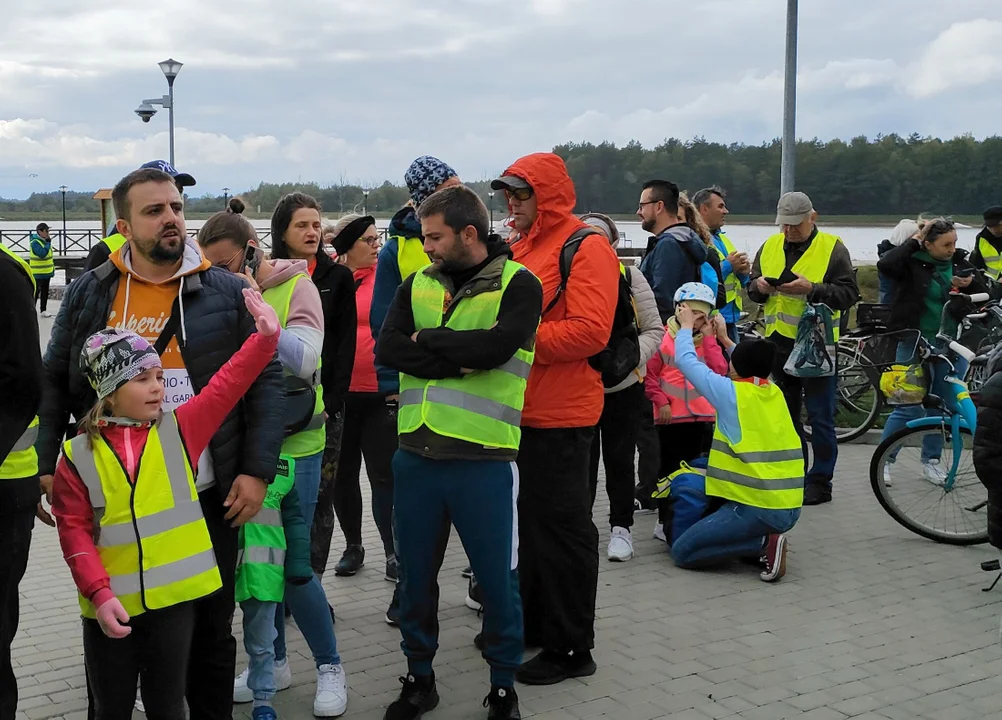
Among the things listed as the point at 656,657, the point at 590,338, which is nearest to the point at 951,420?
the point at 656,657

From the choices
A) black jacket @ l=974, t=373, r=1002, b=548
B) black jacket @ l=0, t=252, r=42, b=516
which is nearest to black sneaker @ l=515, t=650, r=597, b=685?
black jacket @ l=974, t=373, r=1002, b=548

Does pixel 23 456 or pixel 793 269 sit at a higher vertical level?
pixel 793 269

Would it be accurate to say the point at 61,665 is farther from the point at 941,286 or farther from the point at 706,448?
the point at 941,286

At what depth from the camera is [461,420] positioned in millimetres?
4031

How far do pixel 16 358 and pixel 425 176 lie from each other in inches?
91.3

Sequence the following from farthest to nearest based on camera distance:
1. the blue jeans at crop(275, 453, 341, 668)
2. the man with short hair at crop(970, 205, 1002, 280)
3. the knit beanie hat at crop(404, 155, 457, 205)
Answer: the man with short hair at crop(970, 205, 1002, 280) < the knit beanie hat at crop(404, 155, 457, 205) < the blue jeans at crop(275, 453, 341, 668)

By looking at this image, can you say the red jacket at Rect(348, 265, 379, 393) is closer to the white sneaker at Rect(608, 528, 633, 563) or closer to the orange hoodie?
the orange hoodie

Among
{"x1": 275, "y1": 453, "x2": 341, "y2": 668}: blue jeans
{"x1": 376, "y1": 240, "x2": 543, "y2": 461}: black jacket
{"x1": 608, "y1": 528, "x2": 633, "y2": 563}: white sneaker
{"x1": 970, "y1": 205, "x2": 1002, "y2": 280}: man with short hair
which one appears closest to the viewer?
{"x1": 376, "y1": 240, "x2": 543, "y2": 461}: black jacket

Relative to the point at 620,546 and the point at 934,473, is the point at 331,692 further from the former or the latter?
the point at 934,473

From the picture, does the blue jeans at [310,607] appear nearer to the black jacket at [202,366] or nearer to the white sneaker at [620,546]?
the black jacket at [202,366]

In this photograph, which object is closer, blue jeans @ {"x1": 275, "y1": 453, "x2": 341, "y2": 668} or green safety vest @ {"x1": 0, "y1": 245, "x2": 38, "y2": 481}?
green safety vest @ {"x1": 0, "y1": 245, "x2": 38, "y2": 481}

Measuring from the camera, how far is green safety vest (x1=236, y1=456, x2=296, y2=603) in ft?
13.6

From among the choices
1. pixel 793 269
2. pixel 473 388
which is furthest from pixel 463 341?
pixel 793 269

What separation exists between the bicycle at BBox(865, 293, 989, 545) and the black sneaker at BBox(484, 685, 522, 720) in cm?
362
